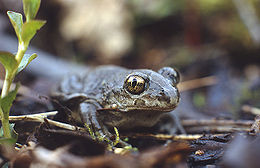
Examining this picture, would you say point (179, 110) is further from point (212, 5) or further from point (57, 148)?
point (212, 5)

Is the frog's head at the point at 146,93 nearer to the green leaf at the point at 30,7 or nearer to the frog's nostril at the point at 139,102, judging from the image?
the frog's nostril at the point at 139,102

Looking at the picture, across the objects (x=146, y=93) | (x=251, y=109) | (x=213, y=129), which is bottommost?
(x=146, y=93)

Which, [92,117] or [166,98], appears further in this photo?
[92,117]

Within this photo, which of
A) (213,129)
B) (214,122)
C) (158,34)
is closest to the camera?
(213,129)

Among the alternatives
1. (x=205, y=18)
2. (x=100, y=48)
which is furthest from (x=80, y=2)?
(x=205, y=18)

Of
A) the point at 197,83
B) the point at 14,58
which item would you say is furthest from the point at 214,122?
the point at 14,58

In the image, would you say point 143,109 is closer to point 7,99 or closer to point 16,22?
point 7,99
